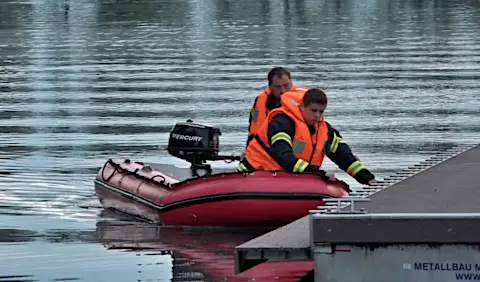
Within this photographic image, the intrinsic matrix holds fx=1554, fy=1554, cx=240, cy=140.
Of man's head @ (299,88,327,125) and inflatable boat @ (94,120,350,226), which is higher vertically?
man's head @ (299,88,327,125)

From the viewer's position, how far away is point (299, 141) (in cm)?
1255

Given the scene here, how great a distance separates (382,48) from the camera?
1308 inches

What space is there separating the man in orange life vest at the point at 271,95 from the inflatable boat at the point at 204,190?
0.45m

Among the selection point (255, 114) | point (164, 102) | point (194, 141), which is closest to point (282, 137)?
point (255, 114)

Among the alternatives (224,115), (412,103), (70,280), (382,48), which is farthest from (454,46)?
(70,280)

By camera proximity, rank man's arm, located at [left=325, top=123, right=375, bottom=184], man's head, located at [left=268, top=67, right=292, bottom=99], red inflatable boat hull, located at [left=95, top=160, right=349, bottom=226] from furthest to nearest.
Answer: man's head, located at [left=268, top=67, right=292, bottom=99]
man's arm, located at [left=325, top=123, right=375, bottom=184]
red inflatable boat hull, located at [left=95, top=160, right=349, bottom=226]

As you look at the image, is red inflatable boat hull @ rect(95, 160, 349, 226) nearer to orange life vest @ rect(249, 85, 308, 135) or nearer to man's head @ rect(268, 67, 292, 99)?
orange life vest @ rect(249, 85, 308, 135)

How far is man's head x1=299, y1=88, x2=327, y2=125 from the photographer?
40.0 feet

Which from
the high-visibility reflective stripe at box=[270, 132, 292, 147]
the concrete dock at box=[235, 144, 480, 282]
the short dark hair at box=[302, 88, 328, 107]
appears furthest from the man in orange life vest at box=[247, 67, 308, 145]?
the concrete dock at box=[235, 144, 480, 282]

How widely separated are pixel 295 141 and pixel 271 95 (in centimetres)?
146

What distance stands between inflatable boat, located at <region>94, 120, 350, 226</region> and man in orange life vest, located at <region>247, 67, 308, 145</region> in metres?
0.45

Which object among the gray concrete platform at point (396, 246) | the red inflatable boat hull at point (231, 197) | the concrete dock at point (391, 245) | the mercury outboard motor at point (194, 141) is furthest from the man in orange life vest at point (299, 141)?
the gray concrete platform at point (396, 246)

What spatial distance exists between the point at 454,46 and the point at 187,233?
2144 centimetres

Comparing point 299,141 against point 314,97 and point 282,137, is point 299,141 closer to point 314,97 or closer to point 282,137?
point 282,137
